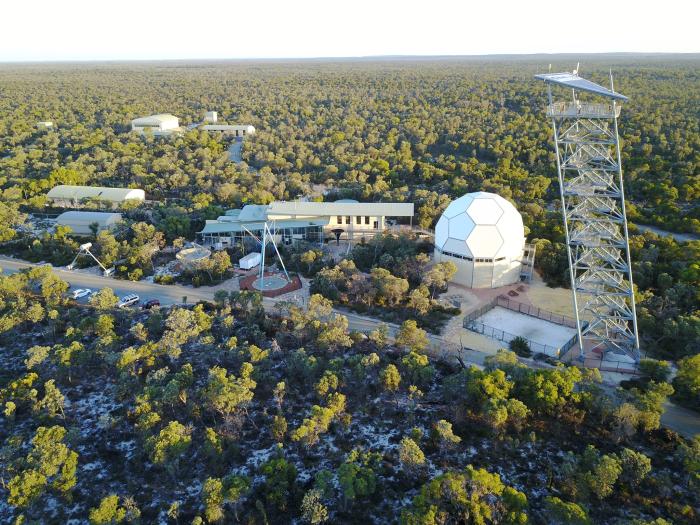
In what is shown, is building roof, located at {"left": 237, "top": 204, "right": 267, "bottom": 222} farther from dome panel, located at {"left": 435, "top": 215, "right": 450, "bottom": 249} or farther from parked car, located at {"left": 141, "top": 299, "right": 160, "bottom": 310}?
dome panel, located at {"left": 435, "top": 215, "right": 450, "bottom": 249}

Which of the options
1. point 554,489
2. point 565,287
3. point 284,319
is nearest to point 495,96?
point 565,287

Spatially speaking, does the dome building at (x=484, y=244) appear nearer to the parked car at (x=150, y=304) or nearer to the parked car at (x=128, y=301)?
the parked car at (x=150, y=304)

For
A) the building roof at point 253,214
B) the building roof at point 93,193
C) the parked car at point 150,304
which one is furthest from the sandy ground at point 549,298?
the building roof at point 93,193

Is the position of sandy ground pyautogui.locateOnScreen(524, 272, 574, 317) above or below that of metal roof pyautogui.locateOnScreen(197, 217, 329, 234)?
below

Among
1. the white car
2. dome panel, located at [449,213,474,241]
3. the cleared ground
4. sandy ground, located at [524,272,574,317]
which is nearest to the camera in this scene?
the cleared ground

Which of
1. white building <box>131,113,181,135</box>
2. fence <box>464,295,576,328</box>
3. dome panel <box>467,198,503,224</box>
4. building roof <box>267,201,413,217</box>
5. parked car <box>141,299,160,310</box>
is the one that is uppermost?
white building <box>131,113,181,135</box>

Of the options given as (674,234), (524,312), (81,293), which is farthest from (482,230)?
(81,293)

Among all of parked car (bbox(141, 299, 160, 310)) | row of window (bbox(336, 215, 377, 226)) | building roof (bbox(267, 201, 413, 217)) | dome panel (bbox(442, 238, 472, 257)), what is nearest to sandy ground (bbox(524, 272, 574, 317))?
dome panel (bbox(442, 238, 472, 257))
